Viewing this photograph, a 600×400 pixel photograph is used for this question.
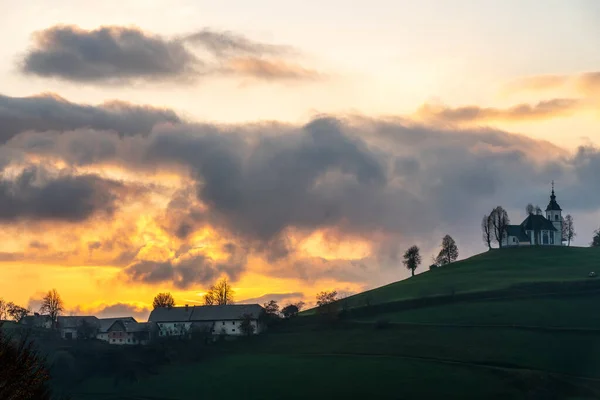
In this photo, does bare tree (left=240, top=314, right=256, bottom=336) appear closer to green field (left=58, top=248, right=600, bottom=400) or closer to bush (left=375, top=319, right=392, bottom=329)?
green field (left=58, top=248, right=600, bottom=400)

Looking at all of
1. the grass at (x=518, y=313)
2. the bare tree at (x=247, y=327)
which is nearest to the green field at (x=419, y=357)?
the grass at (x=518, y=313)

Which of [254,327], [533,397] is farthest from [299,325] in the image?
[533,397]

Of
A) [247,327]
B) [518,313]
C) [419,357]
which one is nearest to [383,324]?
[419,357]

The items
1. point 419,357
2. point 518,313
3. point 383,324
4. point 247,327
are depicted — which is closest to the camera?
point 419,357

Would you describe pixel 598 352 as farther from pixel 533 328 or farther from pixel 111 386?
pixel 111 386

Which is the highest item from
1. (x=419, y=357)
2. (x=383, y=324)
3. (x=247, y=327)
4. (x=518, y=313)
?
(x=518, y=313)

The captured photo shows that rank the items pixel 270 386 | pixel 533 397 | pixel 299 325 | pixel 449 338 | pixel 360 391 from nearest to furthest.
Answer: pixel 533 397 → pixel 360 391 → pixel 270 386 → pixel 449 338 → pixel 299 325

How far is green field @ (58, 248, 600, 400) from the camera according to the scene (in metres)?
131

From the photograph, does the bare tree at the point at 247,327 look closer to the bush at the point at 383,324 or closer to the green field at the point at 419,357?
the green field at the point at 419,357

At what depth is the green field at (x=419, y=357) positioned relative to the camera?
130750 millimetres

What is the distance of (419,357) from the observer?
Answer: 146m

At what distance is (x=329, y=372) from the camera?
14438cm

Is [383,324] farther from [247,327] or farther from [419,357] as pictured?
[247,327]

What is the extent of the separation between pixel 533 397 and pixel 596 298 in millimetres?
57852
